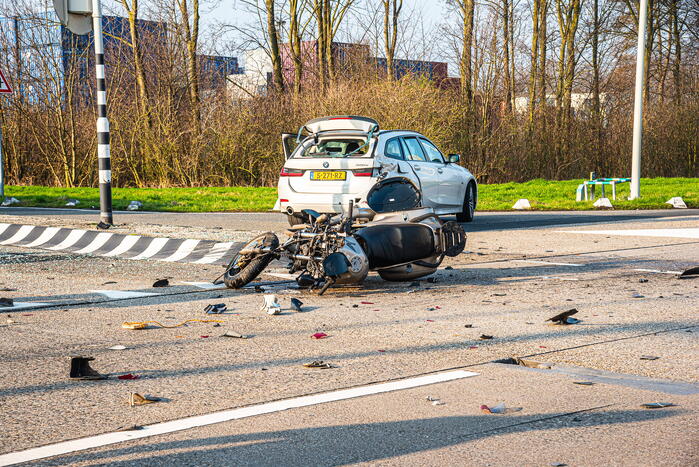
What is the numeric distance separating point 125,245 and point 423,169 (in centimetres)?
453

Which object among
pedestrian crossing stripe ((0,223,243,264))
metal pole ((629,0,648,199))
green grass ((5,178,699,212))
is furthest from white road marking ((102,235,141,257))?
metal pole ((629,0,648,199))

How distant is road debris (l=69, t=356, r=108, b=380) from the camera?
4.60 m

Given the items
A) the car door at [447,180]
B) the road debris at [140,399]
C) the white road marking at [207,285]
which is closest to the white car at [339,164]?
the car door at [447,180]

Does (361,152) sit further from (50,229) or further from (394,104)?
(394,104)

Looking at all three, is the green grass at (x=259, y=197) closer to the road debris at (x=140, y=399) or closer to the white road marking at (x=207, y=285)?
the white road marking at (x=207, y=285)

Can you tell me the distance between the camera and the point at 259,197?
863 inches

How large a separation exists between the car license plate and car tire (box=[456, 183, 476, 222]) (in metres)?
4.16

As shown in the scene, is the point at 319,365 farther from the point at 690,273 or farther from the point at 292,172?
the point at 292,172

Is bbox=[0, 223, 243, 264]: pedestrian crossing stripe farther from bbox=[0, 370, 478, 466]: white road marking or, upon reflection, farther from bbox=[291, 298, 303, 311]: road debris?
bbox=[0, 370, 478, 466]: white road marking

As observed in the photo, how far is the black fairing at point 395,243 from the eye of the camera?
26.1ft

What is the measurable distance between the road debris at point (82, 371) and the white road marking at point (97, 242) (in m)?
6.51

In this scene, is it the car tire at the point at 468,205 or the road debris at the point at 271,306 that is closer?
the road debris at the point at 271,306

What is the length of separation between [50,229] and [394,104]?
16520 millimetres

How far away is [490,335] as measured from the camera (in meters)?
5.71
